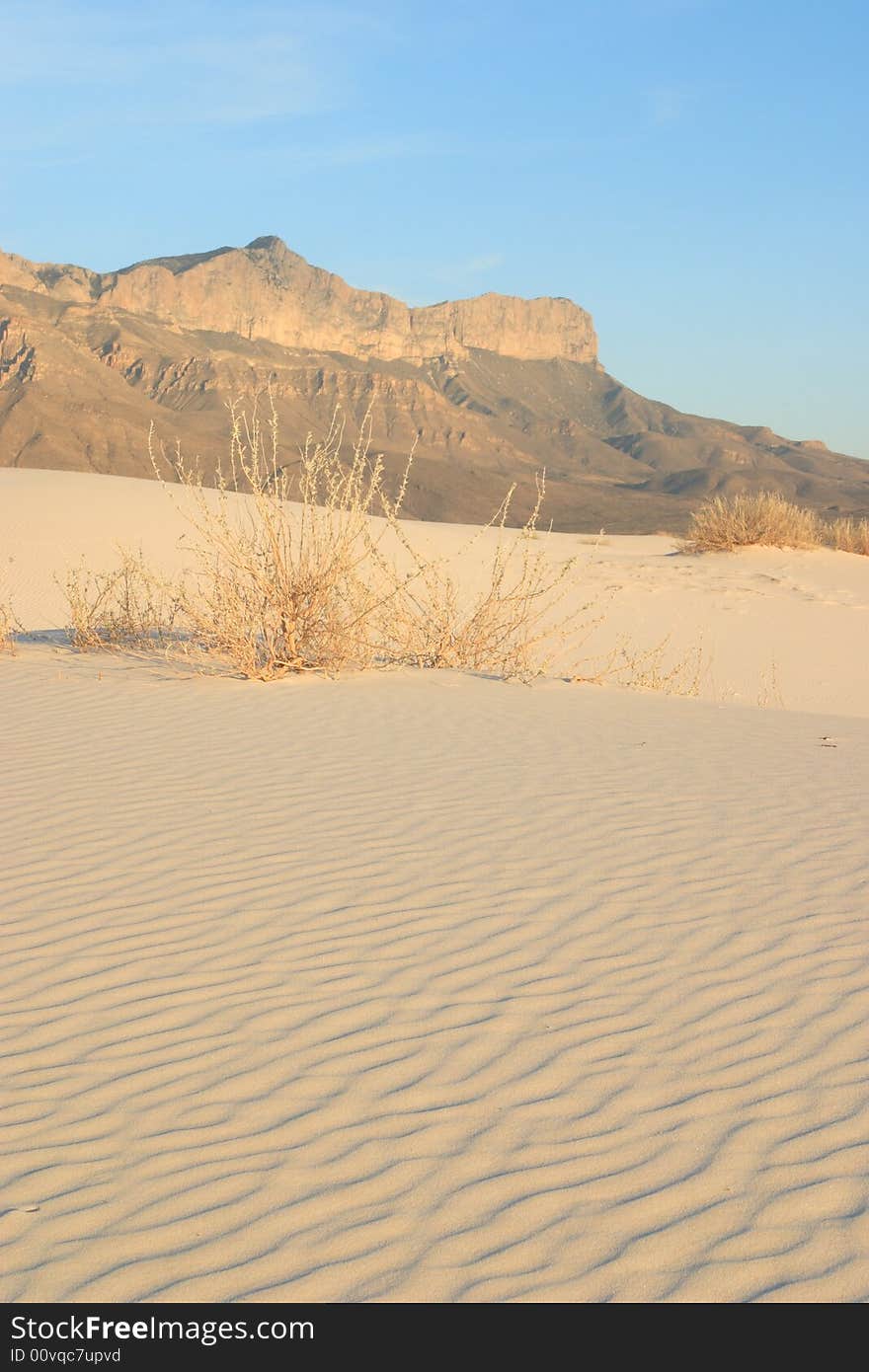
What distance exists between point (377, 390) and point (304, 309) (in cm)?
8117

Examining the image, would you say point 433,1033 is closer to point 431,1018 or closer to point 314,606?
point 431,1018

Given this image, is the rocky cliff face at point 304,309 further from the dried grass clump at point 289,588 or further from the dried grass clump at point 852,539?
the dried grass clump at point 289,588

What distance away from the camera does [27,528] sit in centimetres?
2192

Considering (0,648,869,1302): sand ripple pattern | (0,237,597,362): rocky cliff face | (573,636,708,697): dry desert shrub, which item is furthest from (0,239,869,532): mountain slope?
(0,648,869,1302): sand ripple pattern

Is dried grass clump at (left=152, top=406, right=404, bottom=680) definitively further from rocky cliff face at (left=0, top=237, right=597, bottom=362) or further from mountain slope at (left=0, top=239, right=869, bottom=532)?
rocky cliff face at (left=0, top=237, right=597, bottom=362)

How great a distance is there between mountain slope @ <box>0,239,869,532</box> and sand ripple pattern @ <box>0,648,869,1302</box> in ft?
224

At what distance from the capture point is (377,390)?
78688 mm

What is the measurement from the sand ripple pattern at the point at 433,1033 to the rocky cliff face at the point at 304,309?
5303 inches

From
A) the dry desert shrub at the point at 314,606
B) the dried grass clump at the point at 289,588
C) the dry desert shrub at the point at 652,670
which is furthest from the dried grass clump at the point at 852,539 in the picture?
the dried grass clump at the point at 289,588

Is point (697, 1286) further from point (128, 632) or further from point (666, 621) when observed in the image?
point (666, 621)

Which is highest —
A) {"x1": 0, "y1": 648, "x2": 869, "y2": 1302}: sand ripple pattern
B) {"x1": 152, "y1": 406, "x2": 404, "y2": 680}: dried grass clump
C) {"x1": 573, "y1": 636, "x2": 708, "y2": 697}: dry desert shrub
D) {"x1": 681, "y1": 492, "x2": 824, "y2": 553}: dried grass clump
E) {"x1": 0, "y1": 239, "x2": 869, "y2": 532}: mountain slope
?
{"x1": 0, "y1": 239, "x2": 869, "y2": 532}: mountain slope

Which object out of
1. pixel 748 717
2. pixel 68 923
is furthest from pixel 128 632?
pixel 68 923

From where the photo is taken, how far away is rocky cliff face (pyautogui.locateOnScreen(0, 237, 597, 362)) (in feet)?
469

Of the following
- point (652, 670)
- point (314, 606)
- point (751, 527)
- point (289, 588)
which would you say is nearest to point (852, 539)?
point (751, 527)
